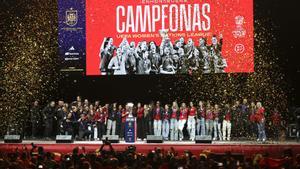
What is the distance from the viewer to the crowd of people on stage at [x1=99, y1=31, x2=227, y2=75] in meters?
22.0

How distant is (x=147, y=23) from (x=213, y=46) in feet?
10.1

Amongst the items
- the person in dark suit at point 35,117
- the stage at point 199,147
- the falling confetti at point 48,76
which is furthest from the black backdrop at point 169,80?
the stage at point 199,147

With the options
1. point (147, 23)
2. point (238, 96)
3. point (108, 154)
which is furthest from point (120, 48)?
point (108, 154)

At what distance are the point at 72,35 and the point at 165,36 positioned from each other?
A: 419 cm

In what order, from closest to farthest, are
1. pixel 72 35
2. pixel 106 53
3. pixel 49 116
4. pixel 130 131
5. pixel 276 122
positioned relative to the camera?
pixel 130 131 < pixel 276 122 < pixel 49 116 < pixel 106 53 < pixel 72 35

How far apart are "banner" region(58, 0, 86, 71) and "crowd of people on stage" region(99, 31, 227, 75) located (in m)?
1.01

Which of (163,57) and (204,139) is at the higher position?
(163,57)

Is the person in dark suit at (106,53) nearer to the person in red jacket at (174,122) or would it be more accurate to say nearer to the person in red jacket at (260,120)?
the person in red jacket at (174,122)

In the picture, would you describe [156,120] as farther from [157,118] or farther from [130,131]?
[130,131]

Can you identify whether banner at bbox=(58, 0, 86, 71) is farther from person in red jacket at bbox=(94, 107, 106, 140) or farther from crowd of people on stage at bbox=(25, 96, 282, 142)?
person in red jacket at bbox=(94, 107, 106, 140)

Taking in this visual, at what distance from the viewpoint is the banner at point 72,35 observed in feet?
75.8

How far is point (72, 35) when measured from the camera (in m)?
23.1

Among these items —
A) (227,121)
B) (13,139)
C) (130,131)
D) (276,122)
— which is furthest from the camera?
(227,121)

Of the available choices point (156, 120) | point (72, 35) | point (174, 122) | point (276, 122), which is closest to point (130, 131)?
point (156, 120)
